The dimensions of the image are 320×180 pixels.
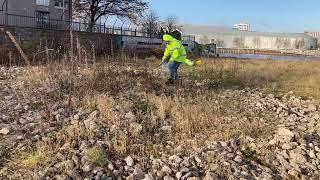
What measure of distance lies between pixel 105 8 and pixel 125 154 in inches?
1810

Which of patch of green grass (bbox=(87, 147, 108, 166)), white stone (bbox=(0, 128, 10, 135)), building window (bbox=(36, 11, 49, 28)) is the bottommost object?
patch of green grass (bbox=(87, 147, 108, 166))

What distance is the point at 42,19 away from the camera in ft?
134

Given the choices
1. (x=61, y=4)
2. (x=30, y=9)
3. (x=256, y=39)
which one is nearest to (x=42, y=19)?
(x=30, y=9)

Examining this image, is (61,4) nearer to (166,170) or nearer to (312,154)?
(312,154)

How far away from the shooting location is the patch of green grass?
709cm

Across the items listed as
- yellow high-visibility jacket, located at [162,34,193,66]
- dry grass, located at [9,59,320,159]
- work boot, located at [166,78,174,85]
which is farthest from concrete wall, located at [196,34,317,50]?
dry grass, located at [9,59,320,159]

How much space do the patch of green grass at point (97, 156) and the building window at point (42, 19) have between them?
32654 mm

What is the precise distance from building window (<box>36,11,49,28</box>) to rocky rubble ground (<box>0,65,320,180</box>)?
30696mm

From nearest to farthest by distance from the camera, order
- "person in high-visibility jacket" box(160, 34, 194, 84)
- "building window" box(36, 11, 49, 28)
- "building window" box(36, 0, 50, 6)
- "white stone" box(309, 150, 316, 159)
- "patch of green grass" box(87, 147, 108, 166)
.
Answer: "patch of green grass" box(87, 147, 108, 166)
"white stone" box(309, 150, 316, 159)
"person in high-visibility jacket" box(160, 34, 194, 84)
"building window" box(36, 11, 49, 28)
"building window" box(36, 0, 50, 6)

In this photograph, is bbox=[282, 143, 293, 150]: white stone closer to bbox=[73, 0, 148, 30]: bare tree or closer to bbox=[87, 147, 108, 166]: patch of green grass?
bbox=[87, 147, 108, 166]: patch of green grass

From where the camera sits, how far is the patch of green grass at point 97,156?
279 inches

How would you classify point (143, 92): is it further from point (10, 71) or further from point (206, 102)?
point (10, 71)

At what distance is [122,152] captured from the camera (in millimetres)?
7594

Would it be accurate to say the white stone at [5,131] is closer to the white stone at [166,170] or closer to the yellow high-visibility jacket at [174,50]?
the white stone at [166,170]
